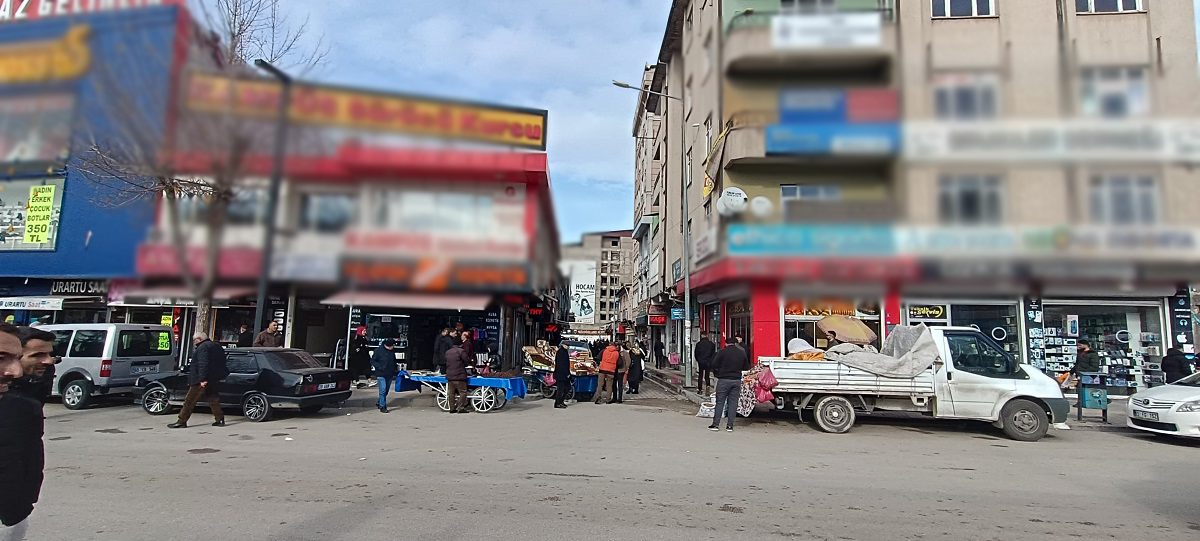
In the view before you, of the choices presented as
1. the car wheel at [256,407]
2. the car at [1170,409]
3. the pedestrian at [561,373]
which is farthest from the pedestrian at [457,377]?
the car at [1170,409]

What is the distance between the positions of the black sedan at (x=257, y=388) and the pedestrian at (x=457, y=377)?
2.16m

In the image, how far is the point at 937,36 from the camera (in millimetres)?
1501

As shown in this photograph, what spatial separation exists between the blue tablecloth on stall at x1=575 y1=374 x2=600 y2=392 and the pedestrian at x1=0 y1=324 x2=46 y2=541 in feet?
43.0

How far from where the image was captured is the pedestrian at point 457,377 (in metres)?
13.5

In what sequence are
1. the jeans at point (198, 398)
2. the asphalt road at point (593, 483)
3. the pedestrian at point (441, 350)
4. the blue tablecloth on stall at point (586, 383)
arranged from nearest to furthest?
the asphalt road at point (593, 483) → the jeans at point (198, 398) → the pedestrian at point (441, 350) → the blue tablecloth on stall at point (586, 383)

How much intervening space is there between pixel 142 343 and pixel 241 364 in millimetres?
3953

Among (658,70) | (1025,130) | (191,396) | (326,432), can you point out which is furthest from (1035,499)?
(191,396)

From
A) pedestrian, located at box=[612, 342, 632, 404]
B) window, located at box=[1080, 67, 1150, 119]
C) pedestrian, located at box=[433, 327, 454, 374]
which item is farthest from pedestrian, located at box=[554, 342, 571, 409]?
window, located at box=[1080, 67, 1150, 119]

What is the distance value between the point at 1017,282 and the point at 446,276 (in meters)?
1.22

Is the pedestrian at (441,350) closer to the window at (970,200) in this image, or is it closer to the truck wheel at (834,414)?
the truck wheel at (834,414)

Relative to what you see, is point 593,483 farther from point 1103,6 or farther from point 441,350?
point 441,350

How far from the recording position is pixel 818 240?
51.1 inches

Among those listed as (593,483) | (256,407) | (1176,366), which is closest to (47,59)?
(593,483)

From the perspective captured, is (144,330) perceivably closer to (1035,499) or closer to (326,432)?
(326,432)
